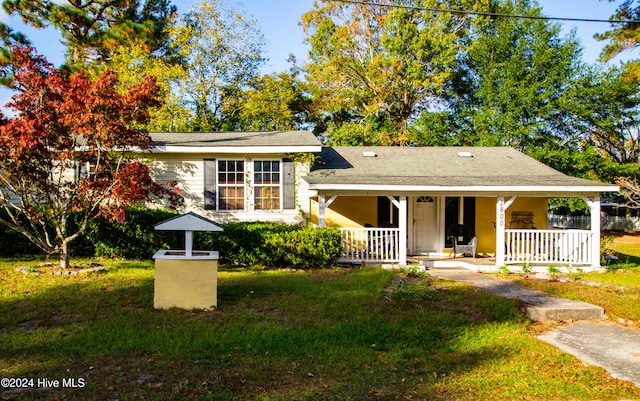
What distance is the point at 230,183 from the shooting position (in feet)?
42.8

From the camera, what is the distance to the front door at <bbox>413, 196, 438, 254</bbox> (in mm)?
14383

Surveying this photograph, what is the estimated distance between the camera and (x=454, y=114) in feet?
96.4

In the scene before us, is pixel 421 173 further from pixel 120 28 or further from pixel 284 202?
pixel 120 28

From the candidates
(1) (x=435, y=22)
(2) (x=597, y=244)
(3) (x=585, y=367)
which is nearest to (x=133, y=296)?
(3) (x=585, y=367)

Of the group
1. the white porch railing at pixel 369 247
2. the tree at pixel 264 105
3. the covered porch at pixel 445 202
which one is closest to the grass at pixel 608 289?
the covered porch at pixel 445 202

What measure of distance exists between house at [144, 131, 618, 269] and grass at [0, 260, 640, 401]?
3.86 metres

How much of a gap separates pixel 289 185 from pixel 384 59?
611 inches

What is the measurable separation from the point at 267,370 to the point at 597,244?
1066cm

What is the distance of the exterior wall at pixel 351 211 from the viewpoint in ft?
45.7

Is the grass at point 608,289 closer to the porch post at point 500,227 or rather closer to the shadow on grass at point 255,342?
the porch post at point 500,227

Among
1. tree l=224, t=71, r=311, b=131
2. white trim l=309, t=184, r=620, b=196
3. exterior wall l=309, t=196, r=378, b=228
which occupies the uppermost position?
tree l=224, t=71, r=311, b=131

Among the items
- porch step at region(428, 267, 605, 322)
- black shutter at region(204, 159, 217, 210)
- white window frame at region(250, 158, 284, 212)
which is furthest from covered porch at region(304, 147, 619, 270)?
black shutter at region(204, 159, 217, 210)

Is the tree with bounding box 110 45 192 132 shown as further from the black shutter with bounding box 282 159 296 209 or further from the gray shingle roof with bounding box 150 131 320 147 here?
the black shutter with bounding box 282 159 296 209

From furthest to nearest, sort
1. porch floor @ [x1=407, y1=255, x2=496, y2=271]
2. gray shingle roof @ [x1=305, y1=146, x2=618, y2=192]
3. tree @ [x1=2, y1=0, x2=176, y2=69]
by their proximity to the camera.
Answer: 1. tree @ [x1=2, y1=0, x2=176, y2=69]
2. porch floor @ [x1=407, y1=255, x2=496, y2=271]
3. gray shingle roof @ [x1=305, y1=146, x2=618, y2=192]
